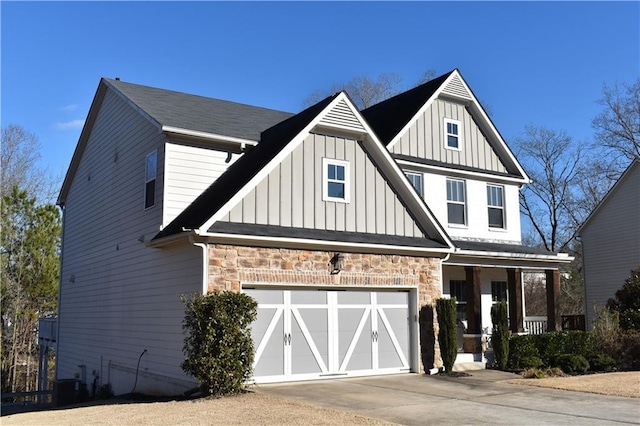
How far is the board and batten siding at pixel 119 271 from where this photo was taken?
1452cm

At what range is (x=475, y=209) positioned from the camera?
2155 centimetres

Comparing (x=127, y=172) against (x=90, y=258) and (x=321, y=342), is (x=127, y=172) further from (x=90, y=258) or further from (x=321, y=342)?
(x=321, y=342)

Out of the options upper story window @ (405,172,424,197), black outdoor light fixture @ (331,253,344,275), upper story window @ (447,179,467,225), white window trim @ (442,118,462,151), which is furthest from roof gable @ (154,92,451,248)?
white window trim @ (442,118,462,151)

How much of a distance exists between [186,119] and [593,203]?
32885 millimetres

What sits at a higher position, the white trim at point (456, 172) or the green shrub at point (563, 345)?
the white trim at point (456, 172)

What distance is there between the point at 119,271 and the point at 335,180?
6931 mm

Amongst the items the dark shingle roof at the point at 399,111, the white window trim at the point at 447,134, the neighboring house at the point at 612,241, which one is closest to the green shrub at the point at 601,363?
the white window trim at the point at 447,134

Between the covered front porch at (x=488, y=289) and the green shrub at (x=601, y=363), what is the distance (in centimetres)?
286

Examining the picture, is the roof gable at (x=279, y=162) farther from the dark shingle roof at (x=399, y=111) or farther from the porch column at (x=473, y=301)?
the dark shingle roof at (x=399, y=111)

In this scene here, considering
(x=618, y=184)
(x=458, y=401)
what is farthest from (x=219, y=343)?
(x=618, y=184)

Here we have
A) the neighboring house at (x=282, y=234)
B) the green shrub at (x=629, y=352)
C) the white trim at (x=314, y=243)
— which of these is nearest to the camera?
the white trim at (x=314, y=243)

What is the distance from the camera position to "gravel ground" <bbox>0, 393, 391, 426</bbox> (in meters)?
9.68

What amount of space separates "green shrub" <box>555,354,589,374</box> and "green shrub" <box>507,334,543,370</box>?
61cm

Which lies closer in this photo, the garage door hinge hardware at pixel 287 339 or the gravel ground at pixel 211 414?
the gravel ground at pixel 211 414
